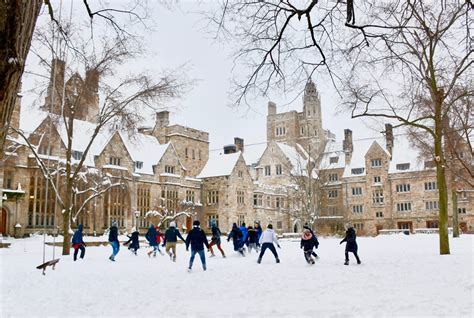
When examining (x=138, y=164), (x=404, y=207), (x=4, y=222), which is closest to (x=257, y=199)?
(x=138, y=164)

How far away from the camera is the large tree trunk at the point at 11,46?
3311mm

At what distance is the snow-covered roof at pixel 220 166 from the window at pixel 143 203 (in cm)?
960

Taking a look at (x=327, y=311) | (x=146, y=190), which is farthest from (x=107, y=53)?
(x=146, y=190)

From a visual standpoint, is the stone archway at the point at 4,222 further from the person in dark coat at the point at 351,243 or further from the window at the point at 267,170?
the window at the point at 267,170

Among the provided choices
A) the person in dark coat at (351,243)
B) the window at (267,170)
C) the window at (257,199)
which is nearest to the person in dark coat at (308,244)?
the person in dark coat at (351,243)

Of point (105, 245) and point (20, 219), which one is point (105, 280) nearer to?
point (105, 245)

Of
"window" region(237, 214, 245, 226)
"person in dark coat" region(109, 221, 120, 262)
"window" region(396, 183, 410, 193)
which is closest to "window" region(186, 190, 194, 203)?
"window" region(237, 214, 245, 226)

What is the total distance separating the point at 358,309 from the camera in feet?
25.3

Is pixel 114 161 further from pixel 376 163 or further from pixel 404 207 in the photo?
pixel 404 207

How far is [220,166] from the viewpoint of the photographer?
55.3m

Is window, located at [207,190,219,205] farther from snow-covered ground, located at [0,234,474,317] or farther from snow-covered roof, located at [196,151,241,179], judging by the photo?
snow-covered ground, located at [0,234,474,317]

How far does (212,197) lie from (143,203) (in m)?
9.68

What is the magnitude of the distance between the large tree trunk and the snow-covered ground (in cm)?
528

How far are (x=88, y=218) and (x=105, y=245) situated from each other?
9536 mm
